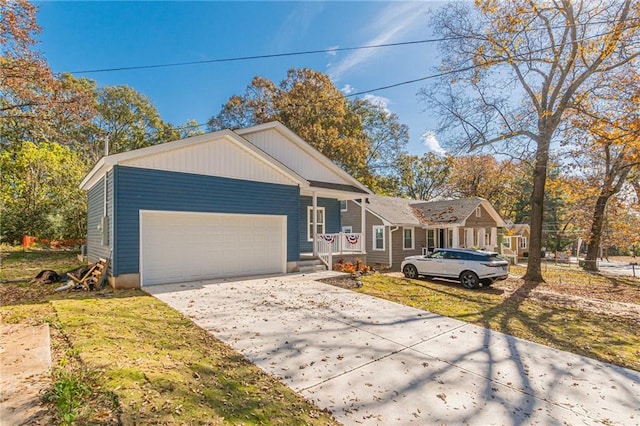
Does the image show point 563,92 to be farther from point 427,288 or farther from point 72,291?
point 72,291

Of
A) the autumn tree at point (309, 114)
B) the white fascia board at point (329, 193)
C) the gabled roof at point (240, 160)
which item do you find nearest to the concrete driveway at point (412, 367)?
the gabled roof at point (240, 160)

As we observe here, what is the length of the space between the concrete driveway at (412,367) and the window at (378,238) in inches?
479

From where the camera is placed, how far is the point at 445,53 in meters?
14.3

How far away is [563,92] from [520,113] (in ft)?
7.79

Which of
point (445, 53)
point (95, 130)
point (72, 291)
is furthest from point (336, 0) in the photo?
point (95, 130)

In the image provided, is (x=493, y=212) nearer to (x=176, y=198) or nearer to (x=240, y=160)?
(x=240, y=160)

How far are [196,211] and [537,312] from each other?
1043 cm

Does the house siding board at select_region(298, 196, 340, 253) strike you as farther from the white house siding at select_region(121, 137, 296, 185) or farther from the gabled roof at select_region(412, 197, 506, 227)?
the gabled roof at select_region(412, 197, 506, 227)

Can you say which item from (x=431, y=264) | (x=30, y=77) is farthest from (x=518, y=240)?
(x=30, y=77)

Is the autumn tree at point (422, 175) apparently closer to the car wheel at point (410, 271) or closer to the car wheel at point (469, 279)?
the car wheel at point (410, 271)

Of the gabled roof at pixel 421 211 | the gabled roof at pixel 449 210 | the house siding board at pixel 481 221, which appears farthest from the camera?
the house siding board at pixel 481 221

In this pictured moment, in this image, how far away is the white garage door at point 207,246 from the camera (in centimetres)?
945

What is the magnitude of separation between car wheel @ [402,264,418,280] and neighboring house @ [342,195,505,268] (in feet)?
17.6

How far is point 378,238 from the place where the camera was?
65.7ft
